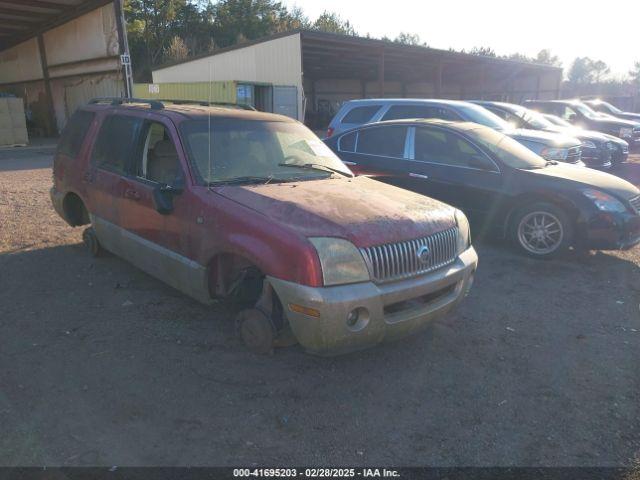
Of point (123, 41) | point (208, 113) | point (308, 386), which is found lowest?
point (308, 386)

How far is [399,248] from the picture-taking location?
136 inches

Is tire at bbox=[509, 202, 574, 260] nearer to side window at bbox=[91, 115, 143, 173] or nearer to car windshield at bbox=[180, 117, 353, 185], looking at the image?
car windshield at bbox=[180, 117, 353, 185]

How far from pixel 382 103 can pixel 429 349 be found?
6828mm

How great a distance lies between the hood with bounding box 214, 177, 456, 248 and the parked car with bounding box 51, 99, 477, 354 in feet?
0.04

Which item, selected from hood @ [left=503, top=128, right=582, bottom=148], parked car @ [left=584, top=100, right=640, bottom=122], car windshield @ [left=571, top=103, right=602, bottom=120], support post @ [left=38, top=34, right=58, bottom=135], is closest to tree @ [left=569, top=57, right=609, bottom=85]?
parked car @ [left=584, top=100, right=640, bottom=122]

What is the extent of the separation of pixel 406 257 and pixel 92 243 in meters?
4.09

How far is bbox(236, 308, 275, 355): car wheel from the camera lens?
12.0ft

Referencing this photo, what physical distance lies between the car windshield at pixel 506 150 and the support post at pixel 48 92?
24021 mm

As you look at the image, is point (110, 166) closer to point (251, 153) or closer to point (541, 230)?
point (251, 153)

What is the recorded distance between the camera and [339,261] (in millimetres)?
3236

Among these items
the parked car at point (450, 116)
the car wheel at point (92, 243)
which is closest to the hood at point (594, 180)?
the parked car at point (450, 116)

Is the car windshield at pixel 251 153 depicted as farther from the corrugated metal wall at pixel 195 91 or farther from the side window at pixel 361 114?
the corrugated metal wall at pixel 195 91

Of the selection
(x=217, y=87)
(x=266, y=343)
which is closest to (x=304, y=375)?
(x=266, y=343)

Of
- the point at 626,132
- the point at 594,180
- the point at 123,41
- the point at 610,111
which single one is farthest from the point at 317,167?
the point at 610,111
